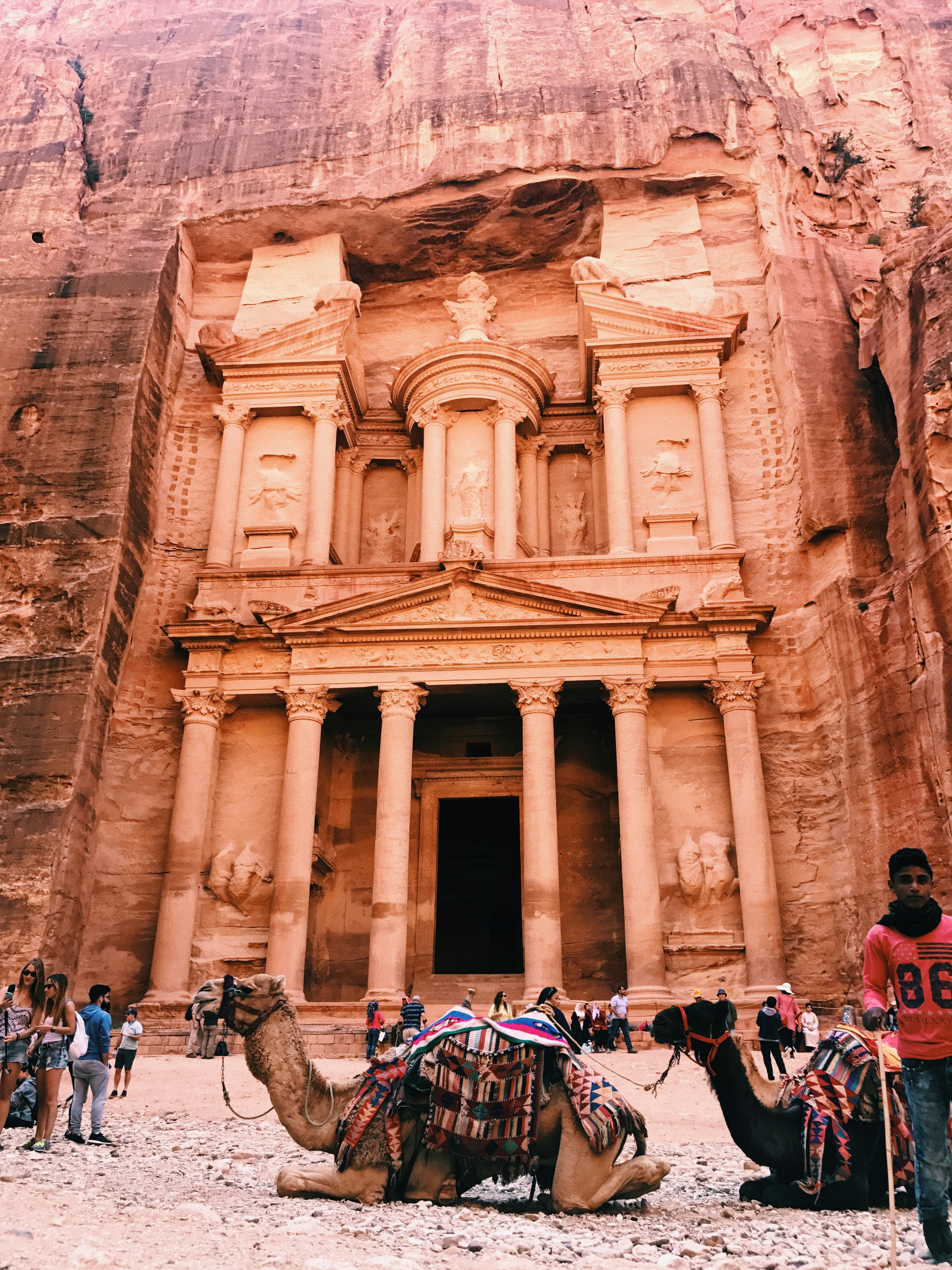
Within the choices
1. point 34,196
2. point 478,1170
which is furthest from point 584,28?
point 478,1170

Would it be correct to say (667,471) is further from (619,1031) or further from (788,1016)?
(619,1031)

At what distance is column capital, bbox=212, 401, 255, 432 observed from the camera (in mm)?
26547

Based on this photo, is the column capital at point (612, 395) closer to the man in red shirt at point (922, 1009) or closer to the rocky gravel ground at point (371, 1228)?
the rocky gravel ground at point (371, 1228)

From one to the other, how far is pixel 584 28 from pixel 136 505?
824 inches

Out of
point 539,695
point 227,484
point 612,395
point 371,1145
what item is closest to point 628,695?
point 539,695

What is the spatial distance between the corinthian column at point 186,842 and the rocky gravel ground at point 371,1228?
40.2ft

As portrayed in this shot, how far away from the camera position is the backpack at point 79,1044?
9812mm

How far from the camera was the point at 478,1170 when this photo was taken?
6.99 meters

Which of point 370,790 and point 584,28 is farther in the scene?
point 584,28

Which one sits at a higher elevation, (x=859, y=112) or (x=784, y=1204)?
(x=859, y=112)

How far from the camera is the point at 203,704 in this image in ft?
73.4

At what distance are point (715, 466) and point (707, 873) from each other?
9.54 metres

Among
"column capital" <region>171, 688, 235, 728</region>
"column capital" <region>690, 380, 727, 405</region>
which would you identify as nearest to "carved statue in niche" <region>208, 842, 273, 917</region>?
"column capital" <region>171, 688, 235, 728</region>

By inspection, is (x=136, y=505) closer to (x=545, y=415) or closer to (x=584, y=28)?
(x=545, y=415)
